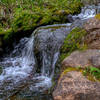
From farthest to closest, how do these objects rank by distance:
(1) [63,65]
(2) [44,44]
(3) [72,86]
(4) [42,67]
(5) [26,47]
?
(5) [26,47]
(2) [44,44]
(4) [42,67]
(1) [63,65]
(3) [72,86]

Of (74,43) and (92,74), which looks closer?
(92,74)

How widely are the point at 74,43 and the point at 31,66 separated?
2.57 meters

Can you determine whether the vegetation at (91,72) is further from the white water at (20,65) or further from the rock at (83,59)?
the white water at (20,65)

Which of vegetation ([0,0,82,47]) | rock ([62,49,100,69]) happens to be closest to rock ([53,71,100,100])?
rock ([62,49,100,69])

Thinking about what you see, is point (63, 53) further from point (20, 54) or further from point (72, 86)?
point (20, 54)

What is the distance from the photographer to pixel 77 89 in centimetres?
347

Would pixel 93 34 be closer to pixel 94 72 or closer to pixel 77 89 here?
pixel 94 72

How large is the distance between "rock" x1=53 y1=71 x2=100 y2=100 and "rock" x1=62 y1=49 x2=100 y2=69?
53cm

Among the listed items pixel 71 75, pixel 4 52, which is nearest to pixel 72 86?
pixel 71 75

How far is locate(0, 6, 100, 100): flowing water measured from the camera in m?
4.59

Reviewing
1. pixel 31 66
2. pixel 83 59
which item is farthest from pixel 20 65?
pixel 83 59

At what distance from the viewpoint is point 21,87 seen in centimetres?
491

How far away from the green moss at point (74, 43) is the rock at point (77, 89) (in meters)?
1.33

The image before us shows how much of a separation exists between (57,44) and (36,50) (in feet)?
3.16
